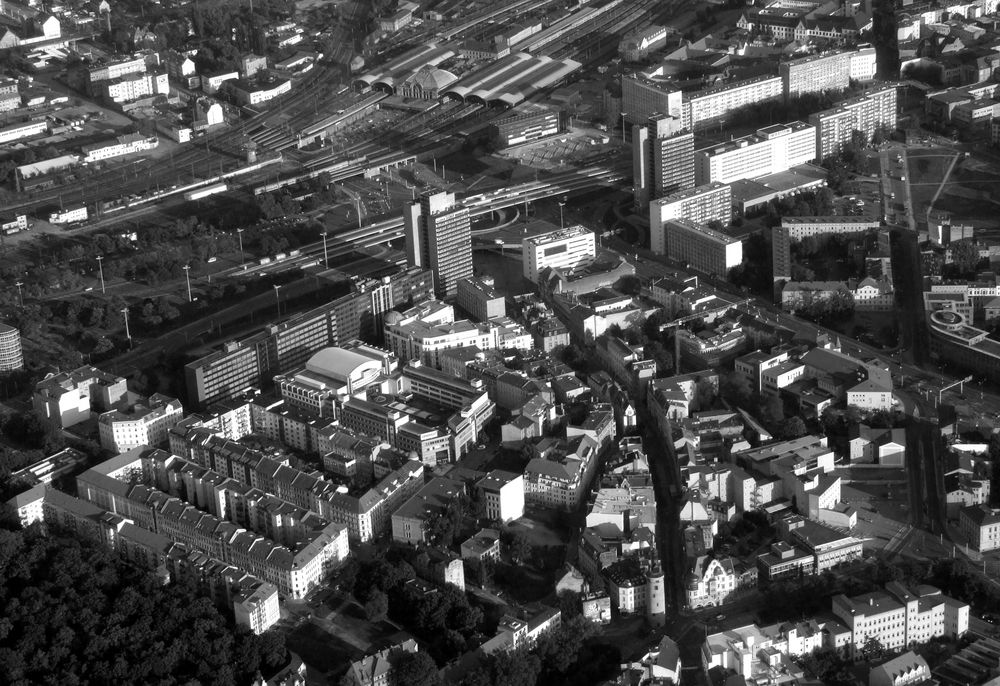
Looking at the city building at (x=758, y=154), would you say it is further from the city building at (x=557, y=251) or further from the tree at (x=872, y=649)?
the tree at (x=872, y=649)

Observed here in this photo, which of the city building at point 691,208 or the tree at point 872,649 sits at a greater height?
the city building at point 691,208

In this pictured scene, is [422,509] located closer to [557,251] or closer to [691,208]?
[557,251]

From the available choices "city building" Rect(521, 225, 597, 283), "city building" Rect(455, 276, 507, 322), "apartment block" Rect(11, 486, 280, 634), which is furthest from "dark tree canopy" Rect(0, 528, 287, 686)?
"city building" Rect(521, 225, 597, 283)

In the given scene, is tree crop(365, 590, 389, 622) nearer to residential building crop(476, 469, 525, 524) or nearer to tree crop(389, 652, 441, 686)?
tree crop(389, 652, 441, 686)

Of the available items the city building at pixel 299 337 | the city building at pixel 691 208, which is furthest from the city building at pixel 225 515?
the city building at pixel 691 208

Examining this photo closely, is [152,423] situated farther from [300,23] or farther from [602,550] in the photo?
[300,23]

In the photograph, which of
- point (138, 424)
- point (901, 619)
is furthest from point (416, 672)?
point (138, 424)
